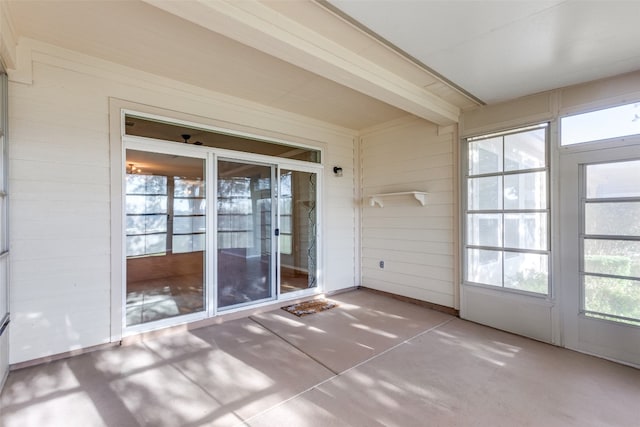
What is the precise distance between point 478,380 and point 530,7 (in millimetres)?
2775

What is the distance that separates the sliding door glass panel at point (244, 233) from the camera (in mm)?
3775

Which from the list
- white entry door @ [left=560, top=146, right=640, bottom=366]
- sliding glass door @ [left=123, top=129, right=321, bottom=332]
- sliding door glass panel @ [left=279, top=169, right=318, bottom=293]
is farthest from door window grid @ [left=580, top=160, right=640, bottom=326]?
sliding glass door @ [left=123, top=129, right=321, bottom=332]

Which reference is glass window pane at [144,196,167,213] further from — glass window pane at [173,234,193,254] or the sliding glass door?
glass window pane at [173,234,193,254]

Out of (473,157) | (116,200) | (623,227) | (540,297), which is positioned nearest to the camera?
(623,227)

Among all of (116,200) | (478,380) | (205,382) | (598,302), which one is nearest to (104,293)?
(116,200)

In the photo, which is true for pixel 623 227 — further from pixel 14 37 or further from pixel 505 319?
pixel 14 37

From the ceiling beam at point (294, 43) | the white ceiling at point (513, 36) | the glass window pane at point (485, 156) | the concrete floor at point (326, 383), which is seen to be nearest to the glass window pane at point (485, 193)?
the glass window pane at point (485, 156)

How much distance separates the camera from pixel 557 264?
3086mm

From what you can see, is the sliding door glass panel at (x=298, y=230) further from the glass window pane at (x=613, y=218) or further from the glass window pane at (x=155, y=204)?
the glass window pane at (x=613, y=218)

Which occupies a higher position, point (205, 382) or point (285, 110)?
point (285, 110)

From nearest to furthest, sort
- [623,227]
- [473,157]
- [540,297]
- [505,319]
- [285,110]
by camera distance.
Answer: [623,227], [540,297], [505,319], [473,157], [285,110]

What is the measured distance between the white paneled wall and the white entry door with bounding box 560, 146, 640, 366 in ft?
4.06

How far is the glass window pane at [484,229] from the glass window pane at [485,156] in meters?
0.58

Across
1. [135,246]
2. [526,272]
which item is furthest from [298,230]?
[526,272]
